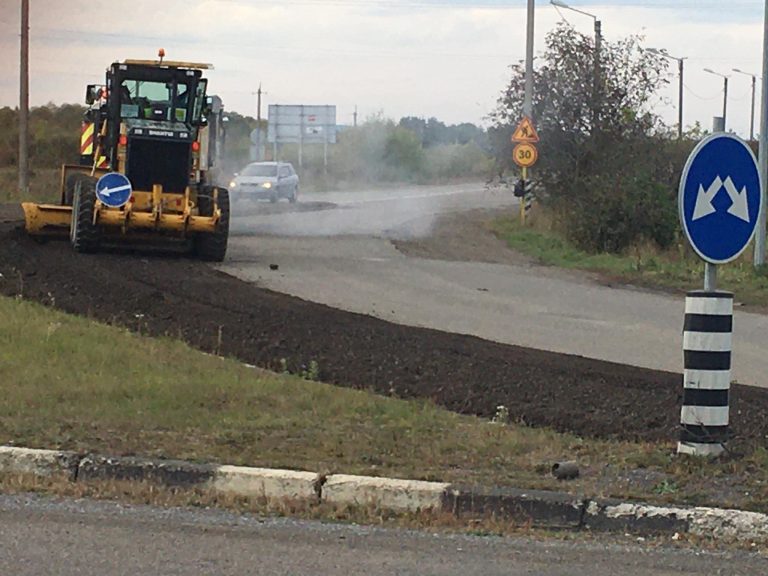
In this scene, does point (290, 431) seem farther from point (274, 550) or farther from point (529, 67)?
point (529, 67)

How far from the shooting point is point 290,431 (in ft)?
30.2

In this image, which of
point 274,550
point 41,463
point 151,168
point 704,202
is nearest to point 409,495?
point 274,550

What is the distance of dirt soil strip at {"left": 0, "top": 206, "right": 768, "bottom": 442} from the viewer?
10250mm

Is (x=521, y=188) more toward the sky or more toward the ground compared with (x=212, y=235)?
more toward the sky

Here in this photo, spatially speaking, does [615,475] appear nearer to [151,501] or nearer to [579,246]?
[151,501]

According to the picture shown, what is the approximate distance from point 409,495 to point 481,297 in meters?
12.1

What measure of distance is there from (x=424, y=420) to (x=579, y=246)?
20191 mm

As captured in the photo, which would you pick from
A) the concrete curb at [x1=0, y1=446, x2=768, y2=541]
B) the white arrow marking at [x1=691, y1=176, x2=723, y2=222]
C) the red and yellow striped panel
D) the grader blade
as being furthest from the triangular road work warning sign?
the concrete curb at [x1=0, y1=446, x2=768, y2=541]

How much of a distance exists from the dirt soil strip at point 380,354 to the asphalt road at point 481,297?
118cm

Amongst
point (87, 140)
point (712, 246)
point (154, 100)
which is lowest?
point (712, 246)

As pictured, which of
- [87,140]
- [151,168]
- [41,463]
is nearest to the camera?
[41,463]

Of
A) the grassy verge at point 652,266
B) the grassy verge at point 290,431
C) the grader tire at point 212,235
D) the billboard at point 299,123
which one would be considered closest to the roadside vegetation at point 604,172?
the grassy verge at point 652,266

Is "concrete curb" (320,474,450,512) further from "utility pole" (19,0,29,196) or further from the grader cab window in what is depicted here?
"utility pole" (19,0,29,196)

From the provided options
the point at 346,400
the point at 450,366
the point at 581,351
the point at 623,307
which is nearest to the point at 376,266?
the point at 623,307
